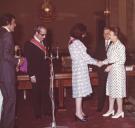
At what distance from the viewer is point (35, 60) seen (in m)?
7.56

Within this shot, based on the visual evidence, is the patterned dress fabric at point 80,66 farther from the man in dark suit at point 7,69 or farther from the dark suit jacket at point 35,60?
the man in dark suit at point 7,69

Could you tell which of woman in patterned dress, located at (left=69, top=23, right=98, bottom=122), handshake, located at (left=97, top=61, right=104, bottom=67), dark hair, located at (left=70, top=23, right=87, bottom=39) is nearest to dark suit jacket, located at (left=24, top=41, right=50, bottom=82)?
woman in patterned dress, located at (left=69, top=23, right=98, bottom=122)

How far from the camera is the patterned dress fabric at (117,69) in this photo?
7453 mm

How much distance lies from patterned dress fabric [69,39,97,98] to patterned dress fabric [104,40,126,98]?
319 millimetres

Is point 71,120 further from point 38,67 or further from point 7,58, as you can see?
point 7,58

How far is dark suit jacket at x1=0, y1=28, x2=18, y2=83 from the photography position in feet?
20.4

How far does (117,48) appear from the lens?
24.4ft

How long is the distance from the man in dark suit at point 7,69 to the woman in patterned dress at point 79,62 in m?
1.17

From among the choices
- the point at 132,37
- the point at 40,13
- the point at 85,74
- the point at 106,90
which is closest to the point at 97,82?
the point at 106,90

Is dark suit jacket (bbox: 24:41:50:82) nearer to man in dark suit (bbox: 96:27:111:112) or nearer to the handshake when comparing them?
the handshake

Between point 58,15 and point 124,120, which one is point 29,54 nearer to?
point 124,120

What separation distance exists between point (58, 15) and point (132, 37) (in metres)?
3.31

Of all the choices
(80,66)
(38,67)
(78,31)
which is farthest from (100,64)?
(38,67)

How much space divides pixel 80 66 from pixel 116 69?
65cm
